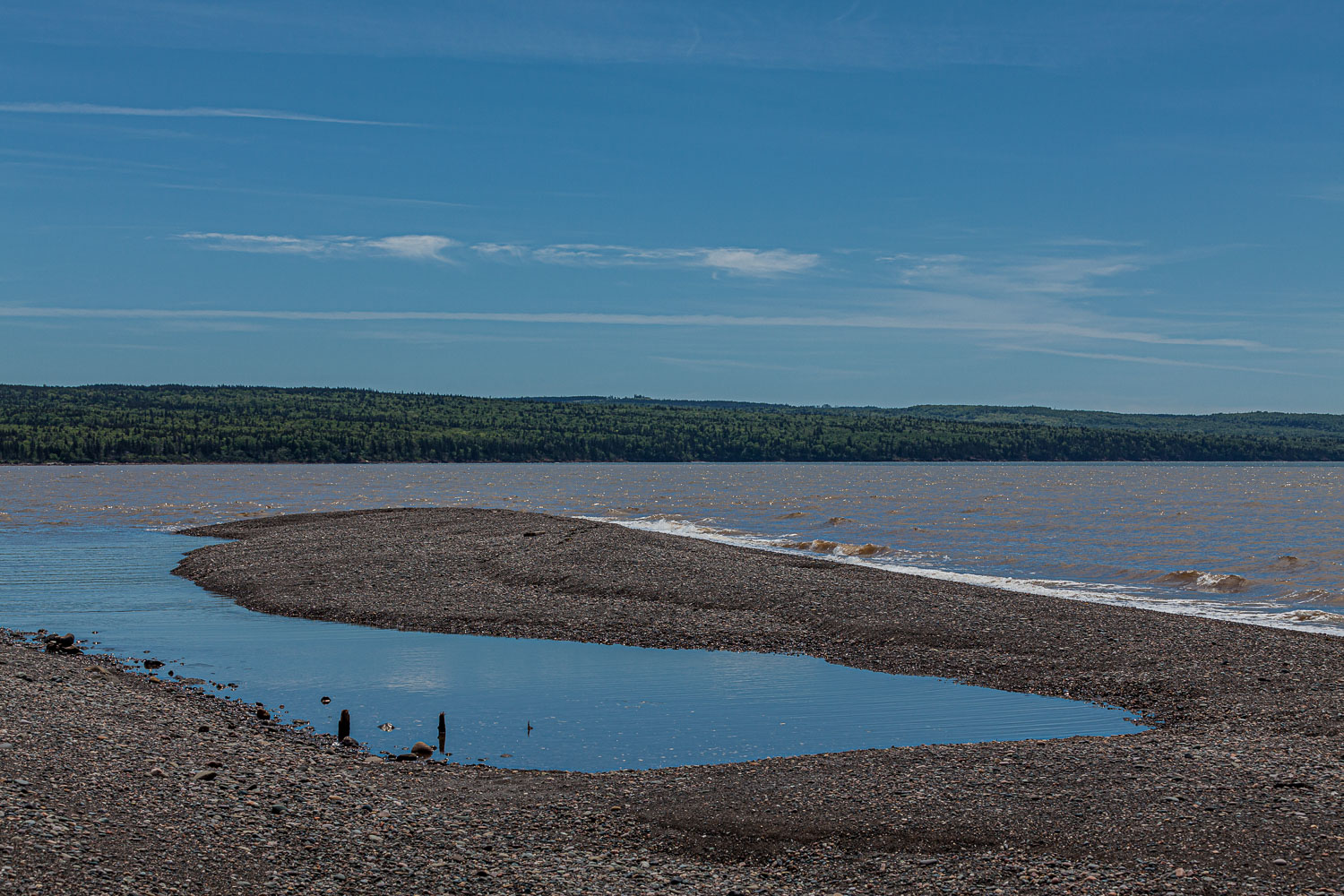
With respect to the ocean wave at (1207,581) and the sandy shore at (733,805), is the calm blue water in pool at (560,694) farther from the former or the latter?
the ocean wave at (1207,581)

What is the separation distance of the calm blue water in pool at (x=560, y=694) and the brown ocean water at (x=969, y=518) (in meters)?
15.6

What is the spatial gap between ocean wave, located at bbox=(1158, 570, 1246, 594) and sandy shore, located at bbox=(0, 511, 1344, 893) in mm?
16066

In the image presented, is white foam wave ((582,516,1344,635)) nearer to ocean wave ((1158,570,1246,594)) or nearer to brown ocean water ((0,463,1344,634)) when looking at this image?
brown ocean water ((0,463,1344,634))

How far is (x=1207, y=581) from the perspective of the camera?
40.2 metres

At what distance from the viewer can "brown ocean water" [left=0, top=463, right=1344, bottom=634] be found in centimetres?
3959

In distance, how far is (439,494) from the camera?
352 ft

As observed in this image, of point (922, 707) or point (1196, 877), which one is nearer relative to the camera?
point (1196, 877)

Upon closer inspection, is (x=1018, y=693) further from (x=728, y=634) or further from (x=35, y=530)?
(x=35, y=530)

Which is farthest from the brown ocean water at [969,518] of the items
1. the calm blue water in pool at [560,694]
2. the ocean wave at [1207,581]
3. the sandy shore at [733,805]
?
the calm blue water in pool at [560,694]

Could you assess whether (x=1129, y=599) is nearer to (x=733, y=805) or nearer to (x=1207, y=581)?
(x=1207, y=581)

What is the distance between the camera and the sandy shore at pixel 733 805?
10.7 metres

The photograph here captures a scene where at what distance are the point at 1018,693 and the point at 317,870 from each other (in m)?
14.1

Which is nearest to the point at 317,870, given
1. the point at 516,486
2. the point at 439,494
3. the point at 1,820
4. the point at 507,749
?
the point at 1,820

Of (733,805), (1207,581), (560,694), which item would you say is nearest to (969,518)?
(1207,581)
